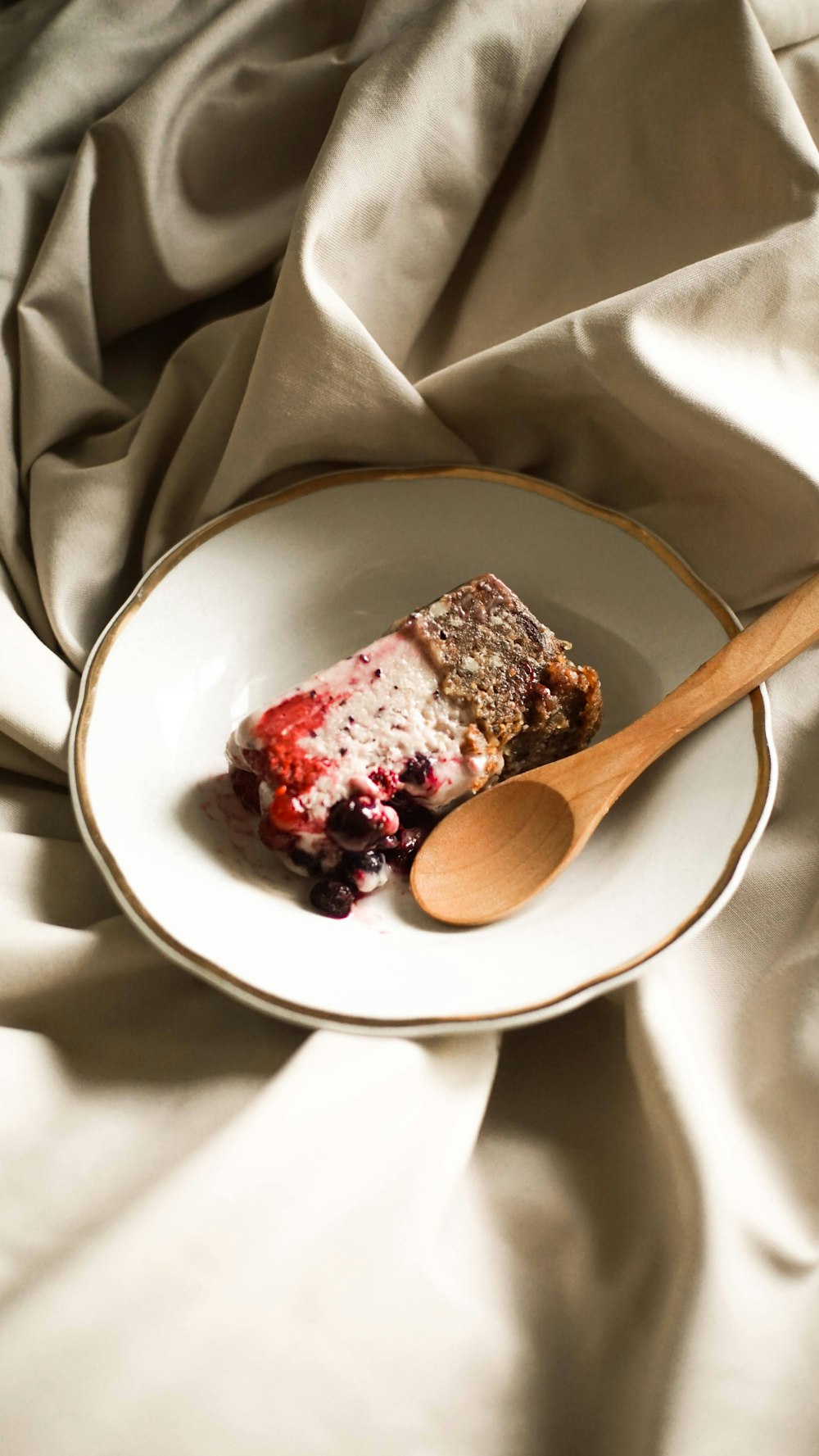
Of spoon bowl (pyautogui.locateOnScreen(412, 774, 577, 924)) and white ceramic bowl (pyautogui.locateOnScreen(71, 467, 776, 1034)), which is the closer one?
white ceramic bowl (pyautogui.locateOnScreen(71, 467, 776, 1034))

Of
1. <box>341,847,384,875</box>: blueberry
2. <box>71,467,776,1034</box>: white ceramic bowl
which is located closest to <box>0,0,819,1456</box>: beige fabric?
<box>71,467,776,1034</box>: white ceramic bowl

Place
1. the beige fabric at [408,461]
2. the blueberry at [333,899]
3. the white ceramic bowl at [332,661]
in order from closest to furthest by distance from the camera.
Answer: the beige fabric at [408,461], the white ceramic bowl at [332,661], the blueberry at [333,899]

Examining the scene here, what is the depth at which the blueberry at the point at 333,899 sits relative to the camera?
4.99 feet

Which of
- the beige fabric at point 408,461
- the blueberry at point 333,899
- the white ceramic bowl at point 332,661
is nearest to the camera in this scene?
the beige fabric at point 408,461

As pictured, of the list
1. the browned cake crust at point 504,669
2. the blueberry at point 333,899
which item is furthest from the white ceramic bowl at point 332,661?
the browned cake crust at point 504,669

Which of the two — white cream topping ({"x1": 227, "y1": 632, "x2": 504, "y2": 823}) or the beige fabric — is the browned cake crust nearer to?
white cream topping ({"x1": 227, "y1": 632, "x2": 504, "y2": 823})

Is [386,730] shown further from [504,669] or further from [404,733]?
[504,669]

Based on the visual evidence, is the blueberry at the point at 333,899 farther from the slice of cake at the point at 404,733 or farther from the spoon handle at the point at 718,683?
the spoon handle at the point at 718,683

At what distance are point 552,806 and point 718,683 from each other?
292 millimetres

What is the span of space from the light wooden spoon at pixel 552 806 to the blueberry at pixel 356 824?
9 cm

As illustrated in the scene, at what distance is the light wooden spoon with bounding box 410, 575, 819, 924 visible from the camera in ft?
5.08

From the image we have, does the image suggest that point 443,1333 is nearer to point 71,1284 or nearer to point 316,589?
point 71,1284

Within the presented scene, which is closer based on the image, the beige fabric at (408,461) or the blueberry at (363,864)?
the beige fabric at (408,461)

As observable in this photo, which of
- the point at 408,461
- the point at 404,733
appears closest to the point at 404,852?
the point at 404,733
